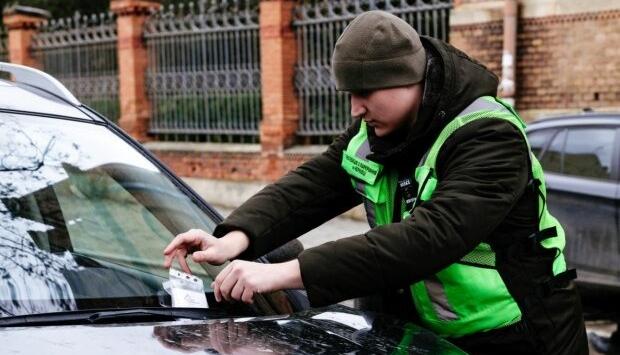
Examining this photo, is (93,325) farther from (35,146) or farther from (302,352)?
(35,146)

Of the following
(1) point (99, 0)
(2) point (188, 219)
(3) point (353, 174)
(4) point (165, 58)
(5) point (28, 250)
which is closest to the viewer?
(5) point (28, 250)

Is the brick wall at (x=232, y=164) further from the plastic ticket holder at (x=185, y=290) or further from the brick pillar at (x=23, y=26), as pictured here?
the plastic ticket holder at (x=185, y=290)

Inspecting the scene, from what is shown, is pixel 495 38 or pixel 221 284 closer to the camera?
pixel 221 284

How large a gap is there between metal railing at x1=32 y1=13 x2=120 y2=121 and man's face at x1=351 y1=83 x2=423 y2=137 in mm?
12002

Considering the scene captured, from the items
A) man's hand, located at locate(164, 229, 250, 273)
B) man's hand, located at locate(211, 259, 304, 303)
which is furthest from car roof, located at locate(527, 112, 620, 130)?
man's hand, located at locate(211, 259, 304, 303)

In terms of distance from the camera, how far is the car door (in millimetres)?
5188

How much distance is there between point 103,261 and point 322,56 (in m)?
8.57

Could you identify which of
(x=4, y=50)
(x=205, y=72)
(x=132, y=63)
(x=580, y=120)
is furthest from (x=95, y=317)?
(x=4, y=50)

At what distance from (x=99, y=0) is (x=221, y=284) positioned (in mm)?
22663

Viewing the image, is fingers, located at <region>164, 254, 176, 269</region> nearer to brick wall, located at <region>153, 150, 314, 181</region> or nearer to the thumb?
the thumb

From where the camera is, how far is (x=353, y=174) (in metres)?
2.50

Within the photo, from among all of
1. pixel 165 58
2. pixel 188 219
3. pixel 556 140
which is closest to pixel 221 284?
pixel 188 219

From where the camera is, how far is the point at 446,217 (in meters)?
2.06

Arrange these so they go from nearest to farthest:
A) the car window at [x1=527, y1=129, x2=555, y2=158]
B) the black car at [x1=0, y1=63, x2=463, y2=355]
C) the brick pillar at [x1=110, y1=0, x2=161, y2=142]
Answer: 1. the black car at [x1=0, y1=63, x2=463, y2=355]
2. the car window at [x1=527, y1=129, x2=555, y2=158]
3. the brick pillar at [x1=110, y1=0, x2=161, y2=142]
